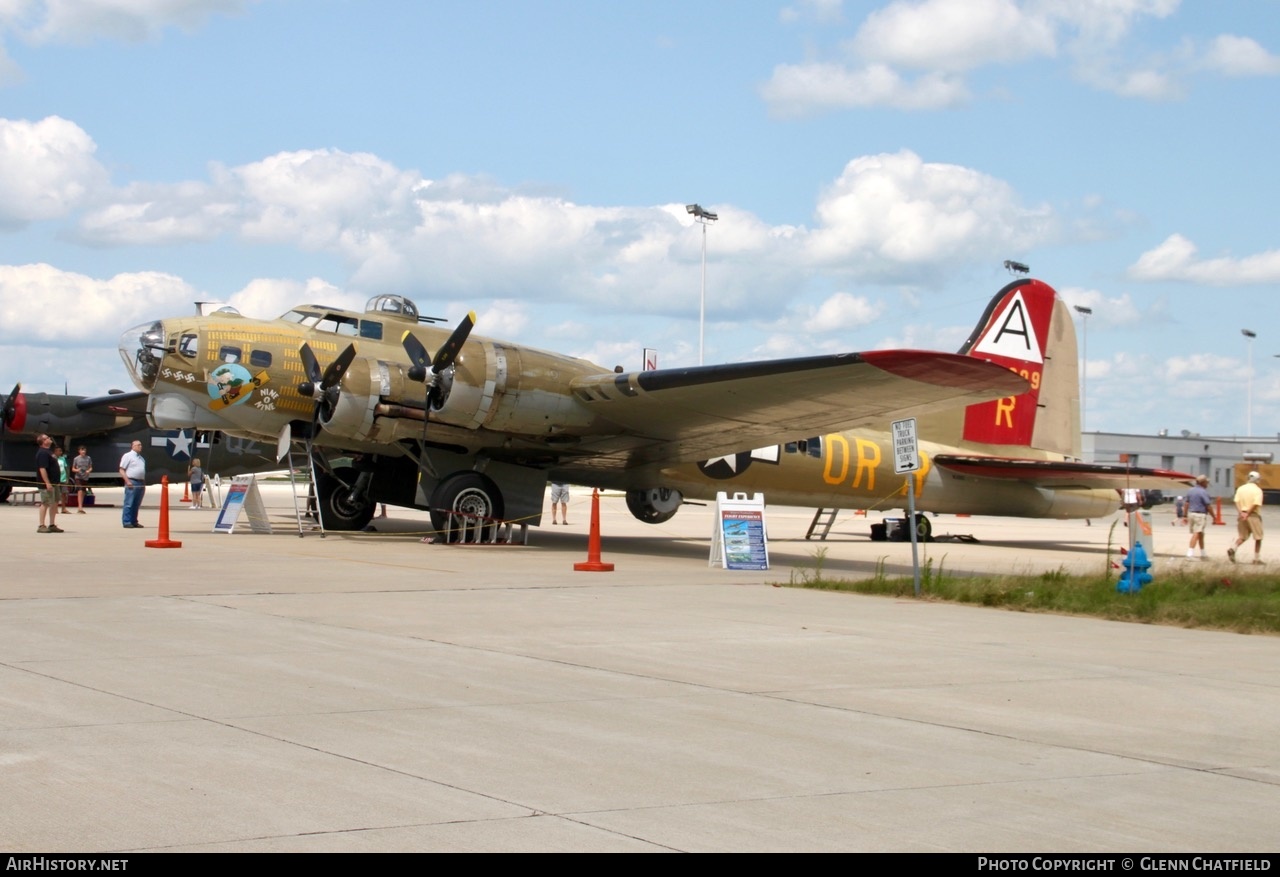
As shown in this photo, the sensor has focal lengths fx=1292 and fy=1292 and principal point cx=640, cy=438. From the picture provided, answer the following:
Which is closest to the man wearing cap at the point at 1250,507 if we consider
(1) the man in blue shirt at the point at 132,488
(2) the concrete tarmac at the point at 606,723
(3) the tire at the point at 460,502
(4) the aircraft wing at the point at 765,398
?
(4) the aircraft wing at the point at 765,398

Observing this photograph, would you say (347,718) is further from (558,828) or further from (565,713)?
(558,828)

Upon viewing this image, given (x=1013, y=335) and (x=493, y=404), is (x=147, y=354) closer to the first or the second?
(x=493, y=404)

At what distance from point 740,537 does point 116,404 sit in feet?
79.6

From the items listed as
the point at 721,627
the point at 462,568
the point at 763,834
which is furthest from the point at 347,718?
the point at 462,568

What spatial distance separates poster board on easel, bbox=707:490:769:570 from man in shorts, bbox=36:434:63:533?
36.1 ft

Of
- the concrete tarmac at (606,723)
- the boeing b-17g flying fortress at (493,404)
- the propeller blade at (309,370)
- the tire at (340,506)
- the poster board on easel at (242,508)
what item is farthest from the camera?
the tire at (340,506)

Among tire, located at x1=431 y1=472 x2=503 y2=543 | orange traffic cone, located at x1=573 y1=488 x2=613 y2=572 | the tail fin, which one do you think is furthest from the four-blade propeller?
the tail fin

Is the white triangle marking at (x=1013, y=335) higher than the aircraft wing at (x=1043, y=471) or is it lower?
higher

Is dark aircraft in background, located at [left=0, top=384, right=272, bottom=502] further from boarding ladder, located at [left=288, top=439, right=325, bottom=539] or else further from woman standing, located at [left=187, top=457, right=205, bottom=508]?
boarding ladder, located at [left=288, top=439, right=325, bottom=539]

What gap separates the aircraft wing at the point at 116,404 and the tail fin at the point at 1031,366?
22.2m

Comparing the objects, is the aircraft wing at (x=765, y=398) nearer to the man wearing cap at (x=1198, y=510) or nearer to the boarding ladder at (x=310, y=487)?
the boarding ladder at (x=310, y=487)

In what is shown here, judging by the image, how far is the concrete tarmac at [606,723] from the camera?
14.6 ft

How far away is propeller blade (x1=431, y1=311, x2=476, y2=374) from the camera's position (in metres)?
18.5

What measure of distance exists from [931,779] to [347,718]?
279cm
